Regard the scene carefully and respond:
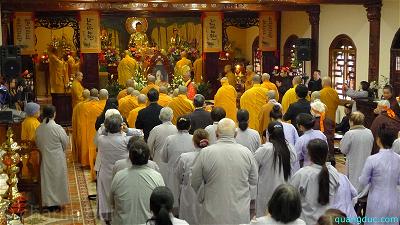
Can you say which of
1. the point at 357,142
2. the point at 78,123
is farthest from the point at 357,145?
the point at 78,123

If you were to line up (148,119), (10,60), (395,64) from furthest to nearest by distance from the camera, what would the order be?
(395,64) < (10,60) < (148,119)

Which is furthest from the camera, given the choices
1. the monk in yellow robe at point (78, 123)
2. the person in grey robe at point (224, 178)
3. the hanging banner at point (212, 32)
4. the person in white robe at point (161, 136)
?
the hanging banner at point (212, 32)

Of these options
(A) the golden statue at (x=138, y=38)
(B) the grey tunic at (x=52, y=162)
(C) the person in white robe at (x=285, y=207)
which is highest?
(A) the golden statue at (x=138, y=38)

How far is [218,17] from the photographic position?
17078 mm

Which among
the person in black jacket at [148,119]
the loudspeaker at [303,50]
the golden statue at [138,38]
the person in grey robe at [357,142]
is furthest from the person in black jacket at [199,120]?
the golden statue at [138,38]

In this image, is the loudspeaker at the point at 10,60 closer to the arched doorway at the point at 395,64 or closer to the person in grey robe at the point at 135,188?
the arched doorway at the point at 395,64

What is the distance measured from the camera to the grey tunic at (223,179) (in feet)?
16.5

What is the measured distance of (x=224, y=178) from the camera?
5.04 metres

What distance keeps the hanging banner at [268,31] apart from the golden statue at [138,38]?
5.42 metres

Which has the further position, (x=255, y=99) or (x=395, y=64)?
(x=395, y=64)

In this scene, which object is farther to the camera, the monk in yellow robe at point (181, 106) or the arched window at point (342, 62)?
the arched window at point (342, 62)

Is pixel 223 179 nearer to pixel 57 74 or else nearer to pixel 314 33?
pixel 314 33

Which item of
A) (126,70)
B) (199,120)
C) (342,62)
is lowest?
(199,120)

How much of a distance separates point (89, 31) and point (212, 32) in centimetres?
364
